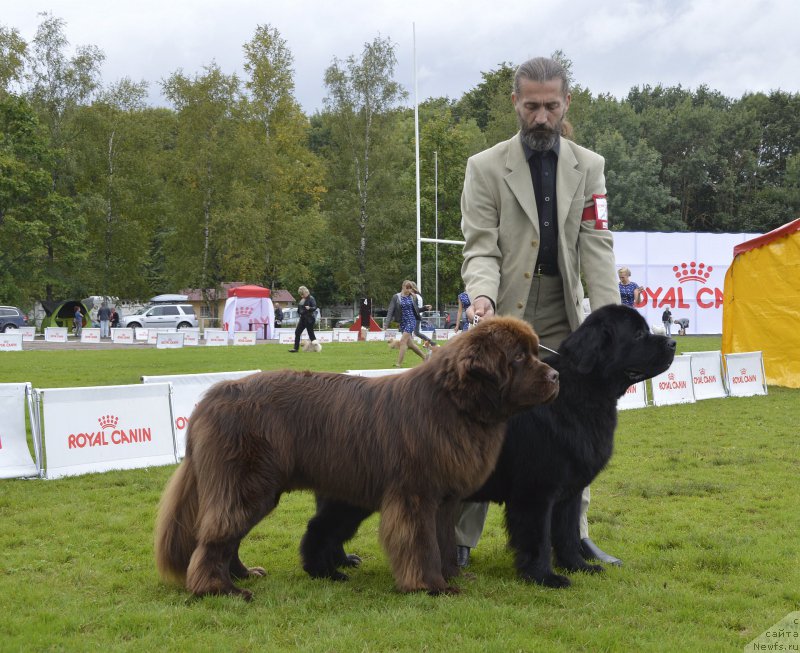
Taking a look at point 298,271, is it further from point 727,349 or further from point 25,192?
point 727,349

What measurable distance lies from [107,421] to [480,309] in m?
5.37

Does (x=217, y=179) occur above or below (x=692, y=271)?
above

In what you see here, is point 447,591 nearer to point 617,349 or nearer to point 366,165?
point 617,349

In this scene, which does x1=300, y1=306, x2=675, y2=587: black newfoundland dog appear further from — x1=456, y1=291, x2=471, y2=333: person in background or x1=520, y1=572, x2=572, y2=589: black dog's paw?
x1=456, y1=291, x2=471, y2=333: person in background

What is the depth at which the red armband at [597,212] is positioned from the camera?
16.5ft

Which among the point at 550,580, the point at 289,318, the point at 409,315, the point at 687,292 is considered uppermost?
the point at 687,292

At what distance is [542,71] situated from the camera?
460 centimetres

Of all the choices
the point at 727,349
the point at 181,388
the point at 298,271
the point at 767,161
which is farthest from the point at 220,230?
the point at 767,161

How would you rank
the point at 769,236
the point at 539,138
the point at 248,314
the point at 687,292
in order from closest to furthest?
the point at 539,138 → the point at 769,236 → the point at 248,314 → the point at 687,292

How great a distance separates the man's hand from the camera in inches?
180

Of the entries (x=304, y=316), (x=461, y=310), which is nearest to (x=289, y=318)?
(x=304, y=316)

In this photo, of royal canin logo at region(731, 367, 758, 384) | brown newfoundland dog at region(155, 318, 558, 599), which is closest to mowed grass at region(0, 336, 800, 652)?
brown newfoundland dog at region(155, 318, 558, 599)

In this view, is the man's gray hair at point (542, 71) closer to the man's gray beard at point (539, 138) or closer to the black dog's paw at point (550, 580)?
the man's gray beard at point (539, 138)

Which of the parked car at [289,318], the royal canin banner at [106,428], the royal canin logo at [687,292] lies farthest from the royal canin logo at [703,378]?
the parked car at [289,318]
